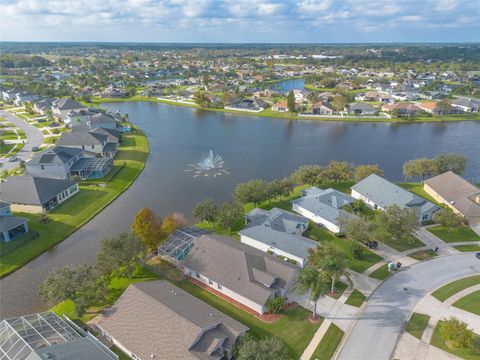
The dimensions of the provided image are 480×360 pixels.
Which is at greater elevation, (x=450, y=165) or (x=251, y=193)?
(x=251, y=193)

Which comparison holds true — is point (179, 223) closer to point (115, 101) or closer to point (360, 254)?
point (360, 254)

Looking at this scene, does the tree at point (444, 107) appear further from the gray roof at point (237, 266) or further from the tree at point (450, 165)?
the gray roof at point (237, 266)

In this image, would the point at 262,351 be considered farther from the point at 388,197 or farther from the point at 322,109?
the point at 322,109

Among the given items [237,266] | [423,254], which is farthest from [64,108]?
[423,254]

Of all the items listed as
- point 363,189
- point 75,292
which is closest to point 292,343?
point 75,292

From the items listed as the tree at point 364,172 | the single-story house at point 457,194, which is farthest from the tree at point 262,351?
the tree at point 364,172

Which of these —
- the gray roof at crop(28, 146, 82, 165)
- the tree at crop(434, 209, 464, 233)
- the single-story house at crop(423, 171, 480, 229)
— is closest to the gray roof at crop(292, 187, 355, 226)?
the tree at crop(434, 209, 464, 233)

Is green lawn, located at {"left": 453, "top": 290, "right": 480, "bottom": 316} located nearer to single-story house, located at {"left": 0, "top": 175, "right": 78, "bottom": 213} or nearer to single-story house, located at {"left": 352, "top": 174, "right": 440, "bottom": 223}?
single-story house, located at {"left": 352, "top": 174, "right": 440, "bottom": 223}

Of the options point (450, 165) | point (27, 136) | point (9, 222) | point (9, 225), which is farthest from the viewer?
point (27, 136)
